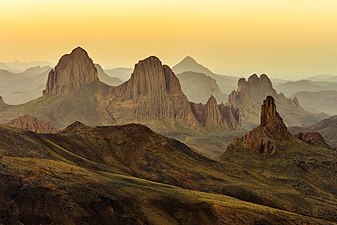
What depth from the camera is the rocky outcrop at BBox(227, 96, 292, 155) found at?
528 ft

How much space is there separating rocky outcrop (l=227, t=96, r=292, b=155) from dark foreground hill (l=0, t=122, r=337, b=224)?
6.25 m

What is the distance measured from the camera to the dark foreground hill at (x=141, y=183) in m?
73.2

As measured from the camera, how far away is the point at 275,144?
534 ft

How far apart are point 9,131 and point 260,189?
7221 cm

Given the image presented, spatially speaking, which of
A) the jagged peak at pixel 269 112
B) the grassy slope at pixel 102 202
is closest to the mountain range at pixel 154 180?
the grassy slope at pixel 102 202

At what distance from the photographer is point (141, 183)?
305 ft

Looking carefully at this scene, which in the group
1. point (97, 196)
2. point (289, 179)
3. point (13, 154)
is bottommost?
point (289, 179)

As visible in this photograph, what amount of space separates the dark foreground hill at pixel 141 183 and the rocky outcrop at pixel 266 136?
625 cm

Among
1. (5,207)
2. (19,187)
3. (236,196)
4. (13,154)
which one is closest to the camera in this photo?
(5,207)

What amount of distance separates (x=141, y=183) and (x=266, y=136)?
287 ft

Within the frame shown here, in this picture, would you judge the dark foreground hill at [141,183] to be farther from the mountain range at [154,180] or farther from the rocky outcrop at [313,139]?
the rocky outcrop at [313,139]

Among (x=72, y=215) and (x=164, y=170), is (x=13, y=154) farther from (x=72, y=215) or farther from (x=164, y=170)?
(x=164, y=170)

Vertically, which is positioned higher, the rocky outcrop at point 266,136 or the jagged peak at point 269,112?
the jagged peak at point 269,112

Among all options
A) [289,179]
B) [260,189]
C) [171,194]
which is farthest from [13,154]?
[289,179]
